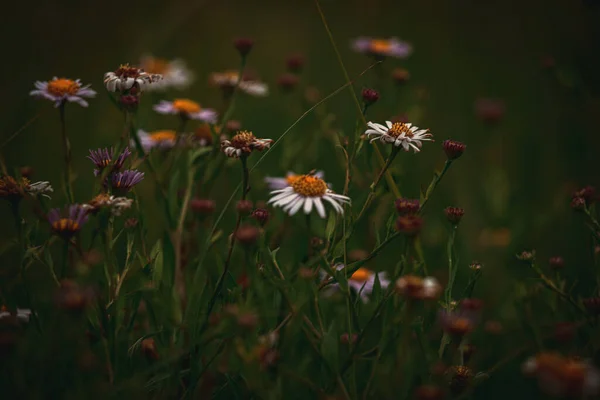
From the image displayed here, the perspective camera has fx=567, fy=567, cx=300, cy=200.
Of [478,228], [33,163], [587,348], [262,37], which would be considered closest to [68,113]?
[33,163]

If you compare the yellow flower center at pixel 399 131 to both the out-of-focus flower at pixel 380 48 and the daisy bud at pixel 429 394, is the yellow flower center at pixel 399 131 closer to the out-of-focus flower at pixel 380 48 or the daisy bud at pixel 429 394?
the daisy bud at pixel 429 394

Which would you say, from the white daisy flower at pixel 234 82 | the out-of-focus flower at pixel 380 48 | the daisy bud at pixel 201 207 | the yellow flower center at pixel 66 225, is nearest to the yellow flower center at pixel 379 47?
the out-of-focus flower at pixel 380 48

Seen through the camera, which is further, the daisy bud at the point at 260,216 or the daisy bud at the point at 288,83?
the daisy bud at the point at 288,83

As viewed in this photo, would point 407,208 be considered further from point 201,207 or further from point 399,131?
point 201,207

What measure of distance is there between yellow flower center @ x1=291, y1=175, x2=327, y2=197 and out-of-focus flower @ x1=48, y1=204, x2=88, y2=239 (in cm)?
40

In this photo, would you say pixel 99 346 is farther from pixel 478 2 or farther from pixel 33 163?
pixel 478 2

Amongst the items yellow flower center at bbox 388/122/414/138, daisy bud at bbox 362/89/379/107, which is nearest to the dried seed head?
daisy bud at bbox 362/89/379/107

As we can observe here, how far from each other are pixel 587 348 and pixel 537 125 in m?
1.92

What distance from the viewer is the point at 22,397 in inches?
35.1

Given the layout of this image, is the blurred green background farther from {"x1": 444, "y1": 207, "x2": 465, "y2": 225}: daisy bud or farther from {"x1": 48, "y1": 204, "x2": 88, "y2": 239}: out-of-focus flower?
{"x1": 48, "y1": 204, "x2": 88, "y2": 239}: out-of-focus flower

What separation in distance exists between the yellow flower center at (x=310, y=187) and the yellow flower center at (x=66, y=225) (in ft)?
1.38

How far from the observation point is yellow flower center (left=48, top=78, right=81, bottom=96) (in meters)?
Answer: 1.22

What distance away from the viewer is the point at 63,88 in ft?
4.01

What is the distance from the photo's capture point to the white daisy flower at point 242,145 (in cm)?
110
